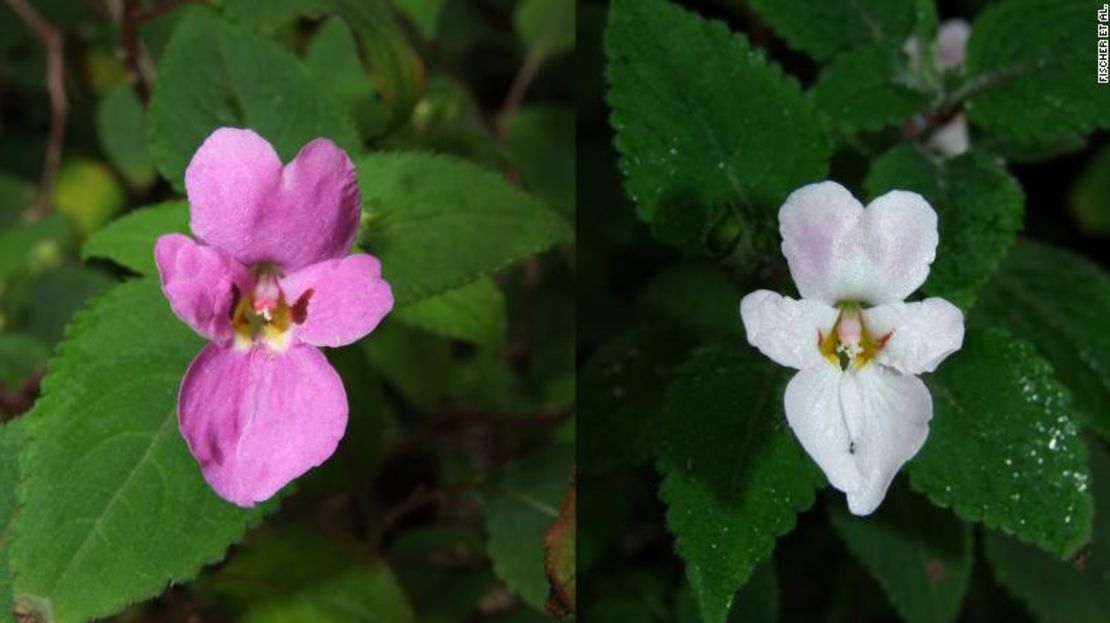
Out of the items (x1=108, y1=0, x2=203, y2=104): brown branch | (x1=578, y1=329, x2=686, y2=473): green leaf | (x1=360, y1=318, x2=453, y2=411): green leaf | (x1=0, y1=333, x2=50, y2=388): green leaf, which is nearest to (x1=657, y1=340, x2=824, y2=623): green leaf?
(x1=578, y1=329, x2=686, y2=473): green leaf

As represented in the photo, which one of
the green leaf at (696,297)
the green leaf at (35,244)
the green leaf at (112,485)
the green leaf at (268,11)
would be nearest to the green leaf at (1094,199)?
the green leaf at (696,297)

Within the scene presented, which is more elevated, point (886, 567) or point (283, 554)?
point (886, 567)

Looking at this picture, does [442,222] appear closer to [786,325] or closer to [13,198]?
[786,325]

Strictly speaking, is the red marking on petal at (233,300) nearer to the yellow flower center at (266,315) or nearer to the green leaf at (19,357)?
the yellow flower center at (266,315)

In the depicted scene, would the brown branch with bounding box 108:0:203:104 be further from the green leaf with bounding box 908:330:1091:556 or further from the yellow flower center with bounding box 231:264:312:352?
the green leaf with bounding box 908:330:1091:556

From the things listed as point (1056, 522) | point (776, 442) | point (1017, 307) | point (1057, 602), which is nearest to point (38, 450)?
point (776, 442)

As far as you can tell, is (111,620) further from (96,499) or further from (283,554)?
(96,499)

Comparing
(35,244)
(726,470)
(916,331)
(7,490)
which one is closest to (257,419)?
(7,490)
